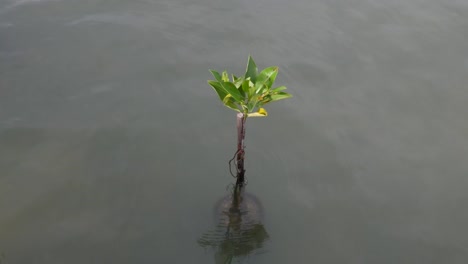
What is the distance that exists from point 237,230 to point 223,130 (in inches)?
39.6

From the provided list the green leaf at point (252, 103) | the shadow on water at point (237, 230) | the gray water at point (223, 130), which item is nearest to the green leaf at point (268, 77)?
the green leaf at point (252, 103)

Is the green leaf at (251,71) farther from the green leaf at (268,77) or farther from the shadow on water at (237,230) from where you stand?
the shadow on water at (237,230)

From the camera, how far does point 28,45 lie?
195 inches

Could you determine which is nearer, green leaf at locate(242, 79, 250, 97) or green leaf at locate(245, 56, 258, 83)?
green leaf at locate(242, 79, 250, 97)

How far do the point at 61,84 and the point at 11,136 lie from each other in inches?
28.2

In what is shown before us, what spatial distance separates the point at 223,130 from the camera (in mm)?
4254

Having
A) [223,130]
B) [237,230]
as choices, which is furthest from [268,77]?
[223,130]

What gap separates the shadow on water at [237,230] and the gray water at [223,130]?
50 mm

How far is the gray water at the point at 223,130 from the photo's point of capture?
356cm

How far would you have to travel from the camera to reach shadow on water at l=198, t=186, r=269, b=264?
344 centimetres

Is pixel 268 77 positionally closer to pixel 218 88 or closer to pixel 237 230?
pixel 218 88

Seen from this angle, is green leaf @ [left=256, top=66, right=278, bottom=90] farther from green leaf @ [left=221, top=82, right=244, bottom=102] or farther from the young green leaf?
green leaf @ [left=221, top=82, right=244, bottom=102]

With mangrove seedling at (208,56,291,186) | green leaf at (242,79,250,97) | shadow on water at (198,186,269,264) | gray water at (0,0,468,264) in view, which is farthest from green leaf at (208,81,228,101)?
gray water at (0,0,468,264)

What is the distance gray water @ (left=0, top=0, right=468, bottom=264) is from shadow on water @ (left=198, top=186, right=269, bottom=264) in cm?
5
